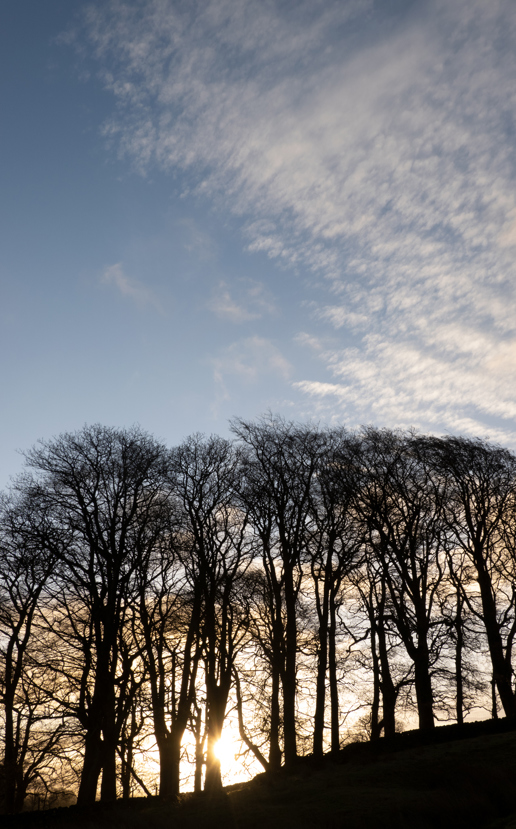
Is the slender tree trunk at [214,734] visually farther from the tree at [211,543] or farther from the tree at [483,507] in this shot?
the tree at [483,507]

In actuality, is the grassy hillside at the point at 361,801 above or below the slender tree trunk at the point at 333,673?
below

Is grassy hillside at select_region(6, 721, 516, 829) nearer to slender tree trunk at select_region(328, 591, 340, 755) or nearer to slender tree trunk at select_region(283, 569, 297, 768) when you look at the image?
slender tree trunk at select_region(283, 569, 297, 768)

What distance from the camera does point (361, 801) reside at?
1250 cm

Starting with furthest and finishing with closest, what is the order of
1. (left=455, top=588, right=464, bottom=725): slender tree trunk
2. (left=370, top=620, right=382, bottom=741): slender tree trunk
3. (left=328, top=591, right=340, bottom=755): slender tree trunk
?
(left=370, top=620, right=382, bottom=741): slender tree trunk < (left=455, top=588, right=464, bottom=725): slender tree trunk < (left=328, top=591, right=340, bottom=755): slender tree trunk

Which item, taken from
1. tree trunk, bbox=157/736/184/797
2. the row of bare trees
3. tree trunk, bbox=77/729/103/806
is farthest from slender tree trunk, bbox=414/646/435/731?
tree trunk, bbox=77/729/103/806

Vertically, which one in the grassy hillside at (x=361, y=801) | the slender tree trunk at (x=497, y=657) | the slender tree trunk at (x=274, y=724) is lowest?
the grassy hillside at (x=361, y=801)

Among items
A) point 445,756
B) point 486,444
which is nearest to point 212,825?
point 445,756

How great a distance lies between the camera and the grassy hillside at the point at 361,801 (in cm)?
1163

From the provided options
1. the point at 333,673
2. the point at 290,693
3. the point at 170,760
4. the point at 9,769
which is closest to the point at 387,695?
the point at 333,673

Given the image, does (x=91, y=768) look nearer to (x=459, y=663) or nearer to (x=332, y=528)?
(x=332, y=528)

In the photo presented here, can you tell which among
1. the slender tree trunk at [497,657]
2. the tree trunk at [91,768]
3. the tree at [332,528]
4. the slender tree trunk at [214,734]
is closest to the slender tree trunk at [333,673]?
the tree at [332,528]

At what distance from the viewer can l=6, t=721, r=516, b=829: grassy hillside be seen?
11633mm

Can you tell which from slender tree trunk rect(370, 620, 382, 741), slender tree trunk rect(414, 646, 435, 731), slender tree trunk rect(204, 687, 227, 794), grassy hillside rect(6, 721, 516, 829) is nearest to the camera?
grassy hillside rect(6, 721, 516, 829)

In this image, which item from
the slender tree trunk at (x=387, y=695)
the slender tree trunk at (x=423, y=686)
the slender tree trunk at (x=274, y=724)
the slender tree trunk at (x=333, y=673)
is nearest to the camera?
the slender tree trunk at (x=423, y=686)
